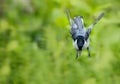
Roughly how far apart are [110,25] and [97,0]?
0.82 ft

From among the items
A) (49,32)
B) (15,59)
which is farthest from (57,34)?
(15,59)

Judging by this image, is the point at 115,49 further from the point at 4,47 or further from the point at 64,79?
the point at 4,47

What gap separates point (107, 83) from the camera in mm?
2502

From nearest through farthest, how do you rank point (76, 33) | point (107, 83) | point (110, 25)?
1. point (76, 33)
2. point (107, 83)
3. point (110, 25)

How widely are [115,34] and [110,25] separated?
0.80 ft

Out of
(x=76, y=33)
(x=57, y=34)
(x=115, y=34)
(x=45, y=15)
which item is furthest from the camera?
(x=45, y=15)

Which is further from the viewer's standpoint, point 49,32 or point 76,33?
point 49,32

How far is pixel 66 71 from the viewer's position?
266 centimetres

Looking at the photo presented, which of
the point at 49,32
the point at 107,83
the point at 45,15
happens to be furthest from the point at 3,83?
the point at 45,15

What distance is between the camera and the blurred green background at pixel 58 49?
2.58 meters

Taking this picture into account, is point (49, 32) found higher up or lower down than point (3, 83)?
higher up

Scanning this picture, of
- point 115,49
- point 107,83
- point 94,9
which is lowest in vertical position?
point 107,83

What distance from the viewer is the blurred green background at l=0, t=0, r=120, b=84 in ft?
8.47

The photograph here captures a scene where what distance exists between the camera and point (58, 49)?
9.45 ft
